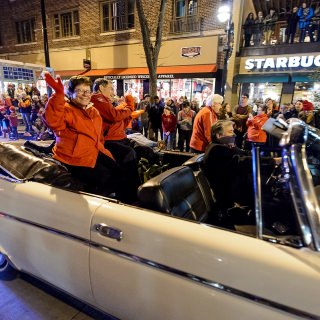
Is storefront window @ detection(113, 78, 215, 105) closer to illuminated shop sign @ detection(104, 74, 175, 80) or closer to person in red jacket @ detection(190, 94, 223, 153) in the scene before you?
illuminated shop sign @ detection(104, 74, 175, 80)

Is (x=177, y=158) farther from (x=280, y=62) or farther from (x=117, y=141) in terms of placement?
(x=280, y=62)

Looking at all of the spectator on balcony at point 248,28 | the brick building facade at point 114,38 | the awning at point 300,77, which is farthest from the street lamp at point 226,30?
the awning at point 300,77

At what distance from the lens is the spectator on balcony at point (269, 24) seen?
1149 centimetres

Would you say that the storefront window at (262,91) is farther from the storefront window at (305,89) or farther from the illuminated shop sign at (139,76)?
the illuminated shop sign at (139,76)

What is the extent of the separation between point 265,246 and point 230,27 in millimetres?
10537

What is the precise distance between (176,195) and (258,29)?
40.6 feet

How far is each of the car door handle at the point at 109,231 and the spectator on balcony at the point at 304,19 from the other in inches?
478

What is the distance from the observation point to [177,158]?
3182 mm

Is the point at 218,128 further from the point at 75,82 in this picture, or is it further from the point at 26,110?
the point at 26,110

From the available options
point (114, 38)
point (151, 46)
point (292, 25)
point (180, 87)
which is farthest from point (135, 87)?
point (292, 25)

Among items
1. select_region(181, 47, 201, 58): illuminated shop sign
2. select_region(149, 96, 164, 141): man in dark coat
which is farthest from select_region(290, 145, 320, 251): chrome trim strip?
select_region(181, 47, 201, 58): illuminated shop sign

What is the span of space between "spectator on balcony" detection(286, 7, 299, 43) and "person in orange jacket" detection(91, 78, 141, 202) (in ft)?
34.1

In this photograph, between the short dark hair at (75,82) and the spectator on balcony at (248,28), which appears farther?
the spectator on balcony at (248,28)

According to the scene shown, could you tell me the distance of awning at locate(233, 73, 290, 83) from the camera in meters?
11.1
